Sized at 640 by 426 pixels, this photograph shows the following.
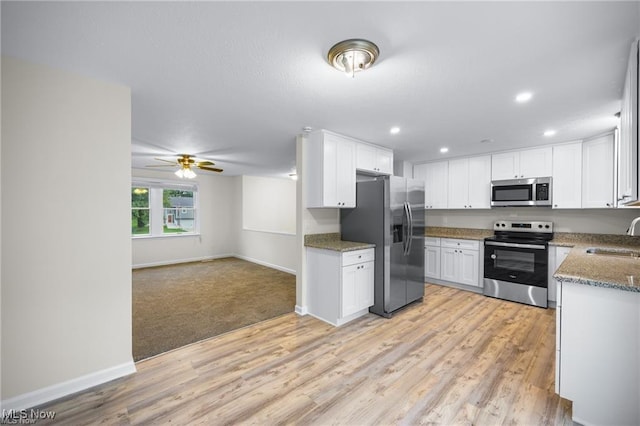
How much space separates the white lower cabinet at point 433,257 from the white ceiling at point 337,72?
2.27m

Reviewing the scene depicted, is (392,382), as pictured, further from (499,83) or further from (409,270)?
(499,83)

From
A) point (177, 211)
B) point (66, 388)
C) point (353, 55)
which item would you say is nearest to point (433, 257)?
point (353, 55)

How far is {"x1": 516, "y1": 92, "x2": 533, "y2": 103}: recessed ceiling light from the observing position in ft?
7.63

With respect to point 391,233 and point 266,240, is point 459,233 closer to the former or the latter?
point 391,233

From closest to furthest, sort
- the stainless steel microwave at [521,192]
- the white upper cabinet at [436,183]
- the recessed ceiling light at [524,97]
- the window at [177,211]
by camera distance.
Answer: the recessed ceiling light at [524,97] → the stainless steel microwave at [521,192] → the white upper cabinet at [436,183] → the window at [177,211]

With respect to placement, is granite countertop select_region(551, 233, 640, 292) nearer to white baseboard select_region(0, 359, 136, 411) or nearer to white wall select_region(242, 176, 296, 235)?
white baseboard select_region(0, 359, 136, 411)

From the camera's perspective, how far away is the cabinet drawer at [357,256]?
3.20 meters

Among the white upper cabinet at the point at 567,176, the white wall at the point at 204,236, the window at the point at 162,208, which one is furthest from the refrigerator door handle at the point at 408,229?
the window at the point at 162,208

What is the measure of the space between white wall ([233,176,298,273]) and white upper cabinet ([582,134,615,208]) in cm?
A: 471

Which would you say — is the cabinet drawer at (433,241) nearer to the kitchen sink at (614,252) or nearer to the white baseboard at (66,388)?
the kitchen sink at (614,252)

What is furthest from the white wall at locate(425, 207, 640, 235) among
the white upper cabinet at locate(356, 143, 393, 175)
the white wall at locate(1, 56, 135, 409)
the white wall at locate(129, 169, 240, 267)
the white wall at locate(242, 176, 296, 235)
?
the white wall at locate(129, 169, 240, 267)

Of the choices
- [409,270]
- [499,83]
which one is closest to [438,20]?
[499,83]

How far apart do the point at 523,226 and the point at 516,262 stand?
2.37ft

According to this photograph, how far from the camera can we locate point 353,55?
1680mm
